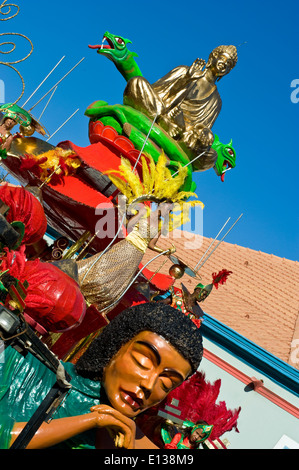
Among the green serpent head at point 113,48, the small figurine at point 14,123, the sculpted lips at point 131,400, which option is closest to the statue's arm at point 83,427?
the sculpted lips at point 131,400

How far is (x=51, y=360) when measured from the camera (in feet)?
8.05

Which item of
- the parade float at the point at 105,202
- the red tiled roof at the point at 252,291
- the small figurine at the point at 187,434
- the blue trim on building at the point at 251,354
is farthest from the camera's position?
the red tiled roof at the point at 252,291

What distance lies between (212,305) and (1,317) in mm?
9457

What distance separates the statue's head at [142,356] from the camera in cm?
316

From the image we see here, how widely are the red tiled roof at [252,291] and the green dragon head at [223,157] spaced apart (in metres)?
2.58

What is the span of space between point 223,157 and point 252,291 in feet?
14.2

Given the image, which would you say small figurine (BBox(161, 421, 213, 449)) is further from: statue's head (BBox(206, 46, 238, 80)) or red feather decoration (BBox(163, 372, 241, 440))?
statue's head (BBox(206, 46, 238, 80))

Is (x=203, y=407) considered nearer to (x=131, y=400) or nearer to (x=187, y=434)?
(x=187, y=434)

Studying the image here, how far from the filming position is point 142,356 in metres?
3.22

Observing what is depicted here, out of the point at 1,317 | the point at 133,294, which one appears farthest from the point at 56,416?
the point at 133,294

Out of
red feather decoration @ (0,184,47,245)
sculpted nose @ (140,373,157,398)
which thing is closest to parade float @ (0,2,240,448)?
red feather decoration @ (0,184,47,245)

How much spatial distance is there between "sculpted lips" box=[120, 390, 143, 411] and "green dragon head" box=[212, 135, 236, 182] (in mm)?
6247

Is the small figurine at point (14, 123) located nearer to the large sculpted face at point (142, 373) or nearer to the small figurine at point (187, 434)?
the large sculpted face at point (142, 373)

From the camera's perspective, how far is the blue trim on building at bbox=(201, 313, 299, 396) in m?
9.41
